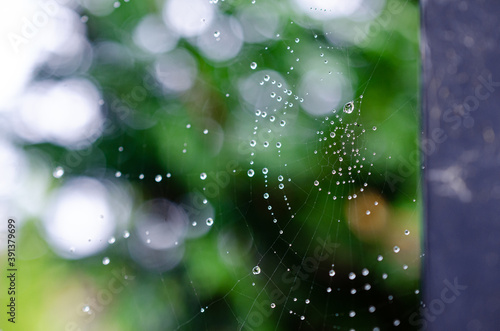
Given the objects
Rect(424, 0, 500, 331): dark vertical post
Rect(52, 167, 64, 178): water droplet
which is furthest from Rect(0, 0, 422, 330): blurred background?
Rect(424, 0, 500, 331): dark vertical post

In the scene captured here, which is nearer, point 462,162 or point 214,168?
point 462,162

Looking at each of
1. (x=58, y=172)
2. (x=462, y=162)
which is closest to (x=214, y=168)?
(x=58, y=172)

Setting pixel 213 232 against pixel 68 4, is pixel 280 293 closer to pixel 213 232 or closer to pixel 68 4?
pixel 213 232

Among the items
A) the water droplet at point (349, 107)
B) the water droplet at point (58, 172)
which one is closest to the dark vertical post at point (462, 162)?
the water droplet at point (349, 107)

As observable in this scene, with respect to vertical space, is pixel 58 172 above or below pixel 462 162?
below

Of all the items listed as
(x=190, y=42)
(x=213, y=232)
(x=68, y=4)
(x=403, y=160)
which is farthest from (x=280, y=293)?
(x=68, y=4)

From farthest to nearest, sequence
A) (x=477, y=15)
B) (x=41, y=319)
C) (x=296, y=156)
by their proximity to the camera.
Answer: (x=296, y=156), (x=41, y=319), (x=477, y=15)

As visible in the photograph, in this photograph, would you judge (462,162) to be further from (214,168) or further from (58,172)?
(58,172)

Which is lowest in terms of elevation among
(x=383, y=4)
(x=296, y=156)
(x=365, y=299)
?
(x=365, y=299)
